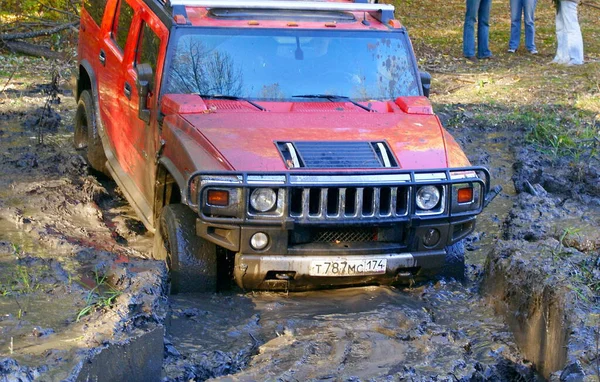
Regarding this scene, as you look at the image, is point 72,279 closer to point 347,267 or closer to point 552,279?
point 347,267

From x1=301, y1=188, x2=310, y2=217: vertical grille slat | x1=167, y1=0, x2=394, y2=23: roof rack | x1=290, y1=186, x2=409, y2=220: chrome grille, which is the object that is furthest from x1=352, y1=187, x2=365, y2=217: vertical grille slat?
x1=167, y1=0, x2=394, y2=23: roof rack

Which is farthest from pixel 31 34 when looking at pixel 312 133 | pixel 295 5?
pixel 312 133

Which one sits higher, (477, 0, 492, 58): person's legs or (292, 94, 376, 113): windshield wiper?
(292, 94, 376, 113): windshield wiper

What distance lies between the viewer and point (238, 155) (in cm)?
561

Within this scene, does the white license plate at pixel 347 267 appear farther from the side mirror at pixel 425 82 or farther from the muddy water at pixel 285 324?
the side mirror at pixel 425 82

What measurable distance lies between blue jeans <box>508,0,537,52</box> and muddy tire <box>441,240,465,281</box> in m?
9.98

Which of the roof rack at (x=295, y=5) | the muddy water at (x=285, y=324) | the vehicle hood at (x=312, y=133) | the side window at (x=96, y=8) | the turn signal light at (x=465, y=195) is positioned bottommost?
the muddy water at (x=285, y=324)

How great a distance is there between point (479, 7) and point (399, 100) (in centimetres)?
936

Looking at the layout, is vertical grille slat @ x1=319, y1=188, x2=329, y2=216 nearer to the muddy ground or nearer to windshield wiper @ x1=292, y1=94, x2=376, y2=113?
the muddy ground

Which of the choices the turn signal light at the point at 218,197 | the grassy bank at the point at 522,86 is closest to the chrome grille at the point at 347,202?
the turn signal light at the point at 218,197

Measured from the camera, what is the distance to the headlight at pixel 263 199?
17.9 ft

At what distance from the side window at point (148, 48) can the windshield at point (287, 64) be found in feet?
0.87

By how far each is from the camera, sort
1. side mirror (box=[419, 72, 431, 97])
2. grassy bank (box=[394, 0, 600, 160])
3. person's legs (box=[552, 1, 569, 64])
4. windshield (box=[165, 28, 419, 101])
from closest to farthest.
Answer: windshield (box=[165, 28, 419, 101]) < side mirror (box=[419, 72, 431, 97]) < grassy bank (box=[394, 0, 600, 160]) < person's legs (box=[552, 1, 569, 64])

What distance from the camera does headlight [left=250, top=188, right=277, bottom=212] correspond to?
5469 millimetres
